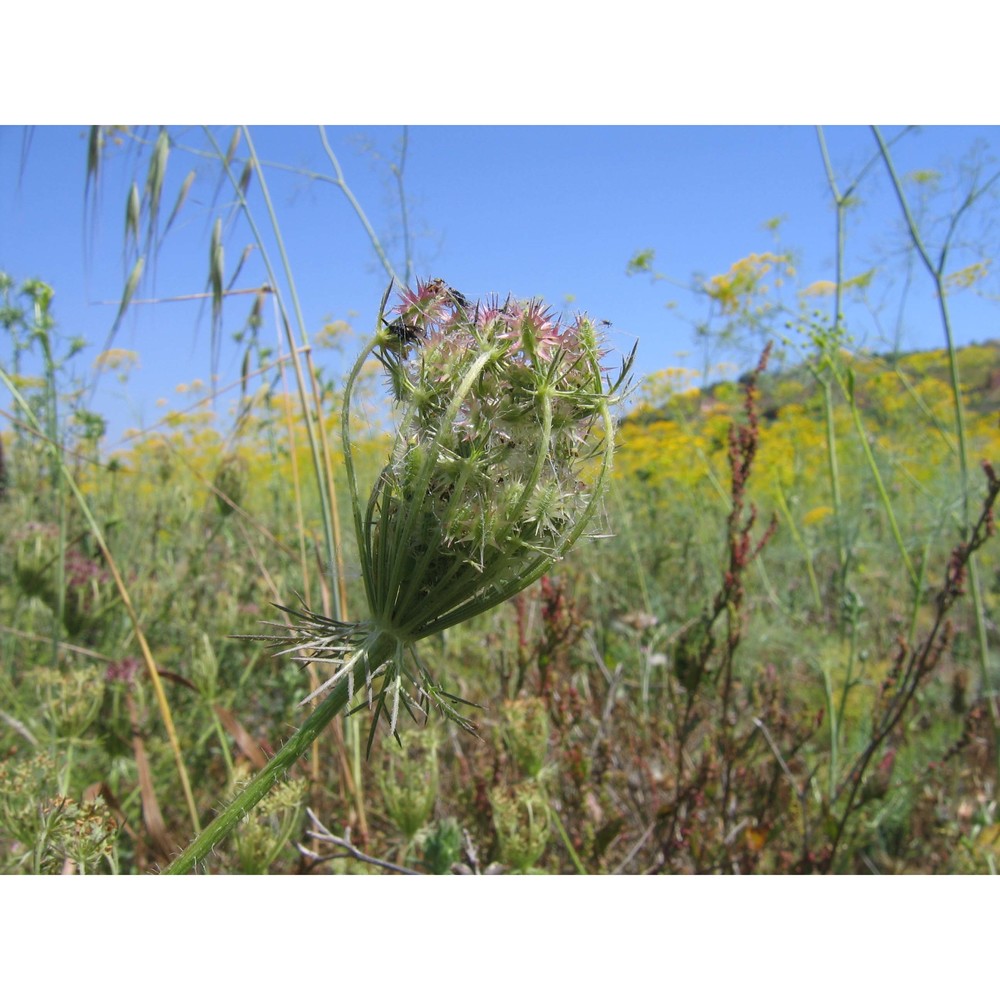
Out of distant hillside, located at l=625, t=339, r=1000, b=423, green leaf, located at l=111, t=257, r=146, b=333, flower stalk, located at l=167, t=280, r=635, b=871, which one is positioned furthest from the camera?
distant hillside, located at l=625, t=339, r=1000, b=423

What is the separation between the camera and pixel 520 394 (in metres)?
0.82

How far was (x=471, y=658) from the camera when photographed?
3.76 m

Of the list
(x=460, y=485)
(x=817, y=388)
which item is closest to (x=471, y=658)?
(x=817, y=388)

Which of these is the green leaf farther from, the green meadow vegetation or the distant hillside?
the distant hillside

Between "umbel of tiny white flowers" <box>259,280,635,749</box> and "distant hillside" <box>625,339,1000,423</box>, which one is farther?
"distant hillside" <box>625,339,1000,423</box>

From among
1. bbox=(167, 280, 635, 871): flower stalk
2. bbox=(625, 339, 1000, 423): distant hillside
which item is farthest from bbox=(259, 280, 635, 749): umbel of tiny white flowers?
bbox=(625, 339, 1000, 423): distant hillside

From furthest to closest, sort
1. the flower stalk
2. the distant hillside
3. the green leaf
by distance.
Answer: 1. the distant hillside
2. the green leaf
3. the flower stalk

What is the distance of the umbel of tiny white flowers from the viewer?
0.80m

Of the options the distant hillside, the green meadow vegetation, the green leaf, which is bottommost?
the green meadow vegetation

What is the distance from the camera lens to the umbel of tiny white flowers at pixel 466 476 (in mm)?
796

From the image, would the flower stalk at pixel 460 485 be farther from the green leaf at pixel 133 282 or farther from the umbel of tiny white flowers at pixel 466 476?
the green leaf at pixel 133 282

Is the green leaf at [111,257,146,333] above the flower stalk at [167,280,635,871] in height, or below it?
above
